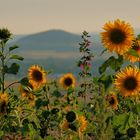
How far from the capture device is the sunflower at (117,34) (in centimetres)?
687

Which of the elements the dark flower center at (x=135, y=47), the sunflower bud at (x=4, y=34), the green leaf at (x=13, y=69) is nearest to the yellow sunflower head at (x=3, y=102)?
the green leaf at (x=13, y=69)

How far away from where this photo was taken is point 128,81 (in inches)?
271

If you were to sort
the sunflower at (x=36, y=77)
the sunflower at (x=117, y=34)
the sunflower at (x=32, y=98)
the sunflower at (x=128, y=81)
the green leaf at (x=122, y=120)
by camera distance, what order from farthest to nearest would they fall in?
the sunflower at (x=36, y=77) → the sunflower at (x=32, y=98) → the sunflower at (x=117, y=34) → the sunflower at (x=128, y=81) → the green leaf at (x=122, y=120)

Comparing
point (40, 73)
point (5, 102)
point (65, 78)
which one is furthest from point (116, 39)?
point (65, 78)

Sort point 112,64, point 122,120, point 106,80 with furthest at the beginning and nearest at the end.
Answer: point 122,120 → point 106,80 → point 112,64

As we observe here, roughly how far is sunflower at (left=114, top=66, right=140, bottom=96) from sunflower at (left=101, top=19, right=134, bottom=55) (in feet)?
1.33

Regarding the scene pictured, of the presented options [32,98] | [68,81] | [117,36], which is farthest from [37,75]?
[117,36]

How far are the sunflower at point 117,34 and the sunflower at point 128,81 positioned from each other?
16.0 inches

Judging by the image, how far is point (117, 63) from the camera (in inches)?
233

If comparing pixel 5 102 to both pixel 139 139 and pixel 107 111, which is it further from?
pixel 107 111

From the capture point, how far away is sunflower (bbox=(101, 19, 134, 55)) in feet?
22.5

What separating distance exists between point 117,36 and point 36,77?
4289 mm

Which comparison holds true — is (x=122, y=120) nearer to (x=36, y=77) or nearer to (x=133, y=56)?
(x=133, y=56)

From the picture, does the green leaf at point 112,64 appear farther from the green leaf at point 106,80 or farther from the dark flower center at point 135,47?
the dark flower center at point 135,47
